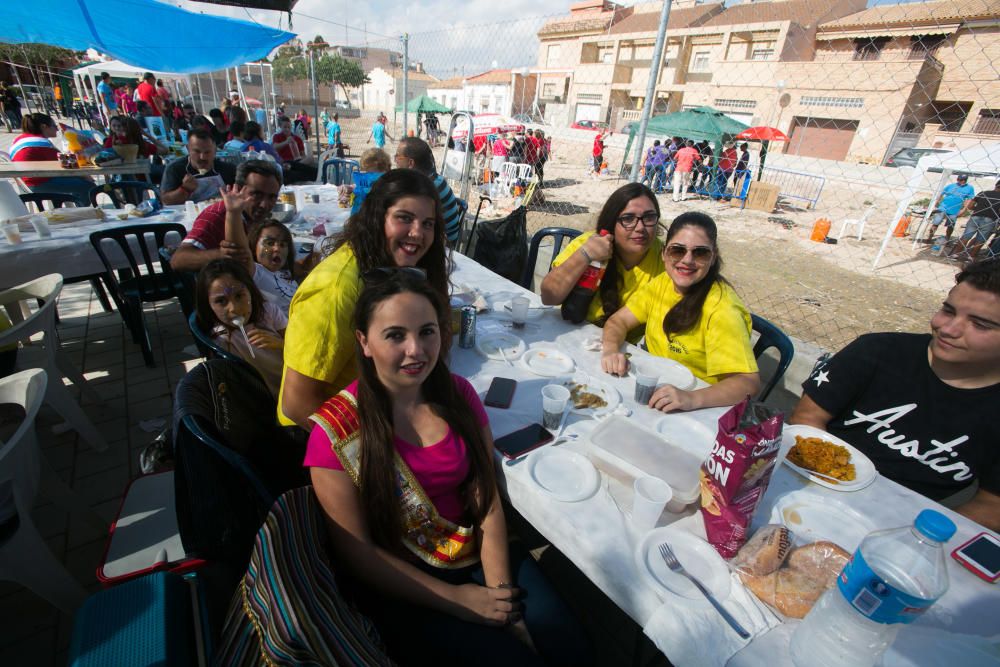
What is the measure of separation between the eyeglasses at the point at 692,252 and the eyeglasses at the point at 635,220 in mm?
419

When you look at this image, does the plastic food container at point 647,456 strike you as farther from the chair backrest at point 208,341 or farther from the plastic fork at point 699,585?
the chair backrest at point 208,341

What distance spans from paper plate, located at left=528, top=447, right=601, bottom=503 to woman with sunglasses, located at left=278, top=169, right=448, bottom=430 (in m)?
0.90

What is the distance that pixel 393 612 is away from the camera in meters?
1.44

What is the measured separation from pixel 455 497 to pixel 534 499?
0.33 m

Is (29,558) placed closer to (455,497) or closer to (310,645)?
(310,645)

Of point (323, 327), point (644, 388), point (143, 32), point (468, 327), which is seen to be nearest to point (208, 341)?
point (323, 327)

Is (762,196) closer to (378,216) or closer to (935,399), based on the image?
(935,399)

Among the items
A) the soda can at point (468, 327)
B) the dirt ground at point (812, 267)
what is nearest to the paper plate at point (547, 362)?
the soda can at point (468, 327)

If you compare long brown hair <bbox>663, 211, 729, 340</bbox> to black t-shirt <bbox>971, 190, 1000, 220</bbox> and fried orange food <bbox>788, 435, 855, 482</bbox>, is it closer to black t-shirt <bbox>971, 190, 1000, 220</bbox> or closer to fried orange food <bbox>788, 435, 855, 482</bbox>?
fried orange food <bbox>788, 435, 855, 482</bbox>

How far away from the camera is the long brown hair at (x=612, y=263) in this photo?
270 cm

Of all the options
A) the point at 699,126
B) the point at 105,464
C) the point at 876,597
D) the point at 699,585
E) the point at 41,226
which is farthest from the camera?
the point at 699,126

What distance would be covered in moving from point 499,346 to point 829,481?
1481 millimetres

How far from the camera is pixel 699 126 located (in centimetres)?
1427

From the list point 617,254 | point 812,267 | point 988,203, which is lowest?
point 812,267
